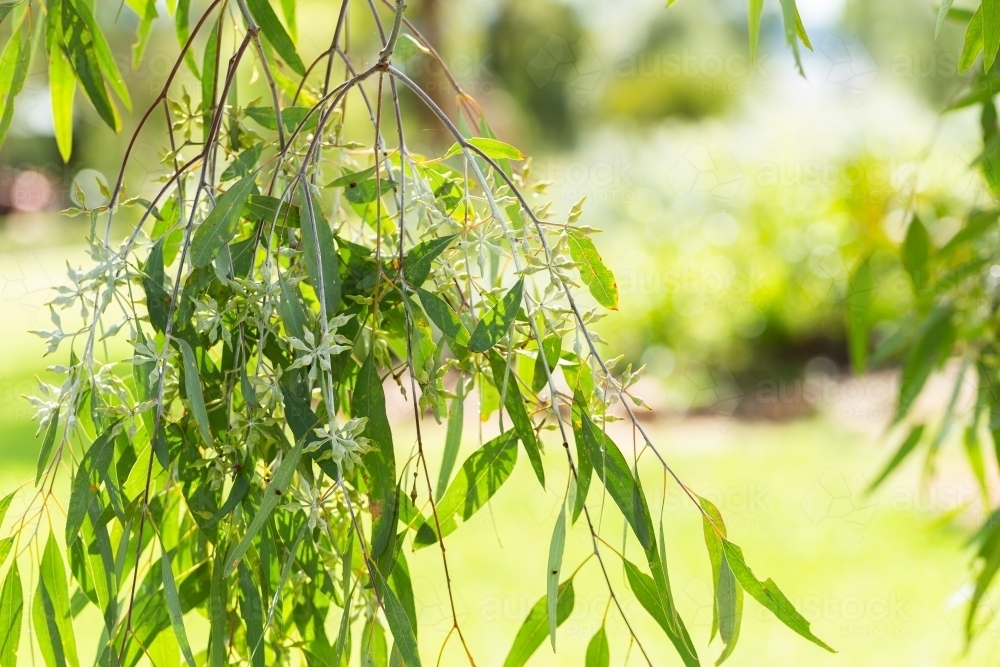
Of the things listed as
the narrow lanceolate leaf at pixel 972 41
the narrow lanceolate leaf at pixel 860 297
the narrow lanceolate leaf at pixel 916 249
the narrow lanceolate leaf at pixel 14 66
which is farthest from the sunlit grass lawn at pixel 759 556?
the narrow lanceolate leaf at pixel 972 41

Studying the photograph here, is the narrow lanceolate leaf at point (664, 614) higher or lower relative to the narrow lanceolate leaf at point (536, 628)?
higher

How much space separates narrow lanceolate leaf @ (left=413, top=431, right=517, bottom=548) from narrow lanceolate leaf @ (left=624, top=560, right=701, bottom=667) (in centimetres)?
11

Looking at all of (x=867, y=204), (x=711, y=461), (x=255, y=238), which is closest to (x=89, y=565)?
(x=255, y=238)

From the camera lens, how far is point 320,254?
1.87 feet

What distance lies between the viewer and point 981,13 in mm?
648

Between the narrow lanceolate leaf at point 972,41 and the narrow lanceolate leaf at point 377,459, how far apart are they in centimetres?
45

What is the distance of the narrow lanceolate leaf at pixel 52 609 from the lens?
0.69 m

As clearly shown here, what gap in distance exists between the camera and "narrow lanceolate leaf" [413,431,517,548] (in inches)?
25.9

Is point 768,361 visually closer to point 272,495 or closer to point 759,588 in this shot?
point 759,588

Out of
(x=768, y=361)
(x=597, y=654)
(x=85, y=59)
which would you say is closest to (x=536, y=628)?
(x=597, y=654)

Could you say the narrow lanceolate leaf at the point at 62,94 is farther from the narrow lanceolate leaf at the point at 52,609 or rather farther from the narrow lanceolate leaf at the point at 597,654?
the narrow lanceolate leaf at the point at 597,654

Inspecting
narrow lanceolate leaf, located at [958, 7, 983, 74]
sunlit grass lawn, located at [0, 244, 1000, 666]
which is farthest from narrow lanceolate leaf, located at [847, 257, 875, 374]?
narrow lanceolate leaf, located at [958, 7, 983, 74]

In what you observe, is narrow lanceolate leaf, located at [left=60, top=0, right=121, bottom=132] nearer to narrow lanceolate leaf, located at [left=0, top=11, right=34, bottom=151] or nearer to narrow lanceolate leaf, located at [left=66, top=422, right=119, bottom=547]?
narrow lanceolate leaf, located at [left=0, top=11, right=34, bottom=151]

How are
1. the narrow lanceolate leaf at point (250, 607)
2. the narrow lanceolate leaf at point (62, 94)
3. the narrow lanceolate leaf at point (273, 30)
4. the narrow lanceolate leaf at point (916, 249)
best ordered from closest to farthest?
the narrow lanceolate leaf at point (250, 607)
the narrow lanceolate leaf at point (273, 30)
the narrow lanceolate leaf at point (62, 94)
the narrow lanceolate leaf at point (916, 249)
